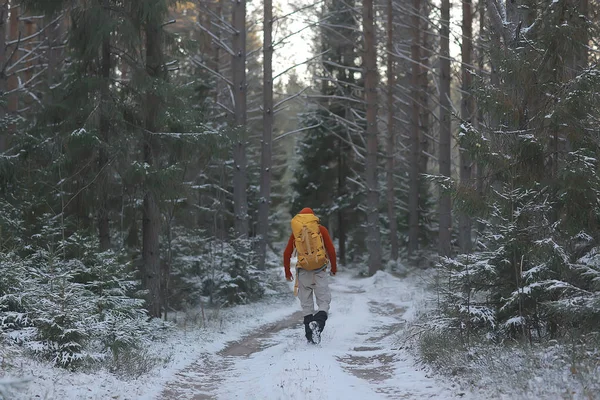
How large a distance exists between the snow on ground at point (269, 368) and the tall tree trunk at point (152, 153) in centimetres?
142

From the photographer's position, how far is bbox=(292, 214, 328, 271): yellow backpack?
975 centimetres

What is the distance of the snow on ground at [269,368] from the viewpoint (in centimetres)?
671

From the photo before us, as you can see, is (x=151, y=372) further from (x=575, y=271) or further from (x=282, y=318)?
(x=282, y=318)

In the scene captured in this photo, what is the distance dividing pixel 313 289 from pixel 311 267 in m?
0.39

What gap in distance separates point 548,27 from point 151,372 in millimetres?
7020

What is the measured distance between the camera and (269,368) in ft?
27.8

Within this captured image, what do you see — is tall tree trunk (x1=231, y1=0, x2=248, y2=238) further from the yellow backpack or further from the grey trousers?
the yellow backpack

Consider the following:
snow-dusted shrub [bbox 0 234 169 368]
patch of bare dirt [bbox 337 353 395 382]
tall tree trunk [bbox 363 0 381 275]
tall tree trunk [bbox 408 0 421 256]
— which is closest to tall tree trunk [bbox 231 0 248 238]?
tall tree trunk [bbox 363 0 381 275]

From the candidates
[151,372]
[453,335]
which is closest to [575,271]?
[453,335]

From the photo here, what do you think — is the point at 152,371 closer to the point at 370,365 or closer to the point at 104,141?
the point at 370,365

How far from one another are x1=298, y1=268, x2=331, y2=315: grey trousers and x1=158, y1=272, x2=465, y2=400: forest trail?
0.62 m

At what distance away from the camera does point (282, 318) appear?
48.7 feet

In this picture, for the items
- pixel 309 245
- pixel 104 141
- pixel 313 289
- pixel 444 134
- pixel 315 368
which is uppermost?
pixel 444 134

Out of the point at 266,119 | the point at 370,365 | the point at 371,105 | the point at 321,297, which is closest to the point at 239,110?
the point at 266,119
